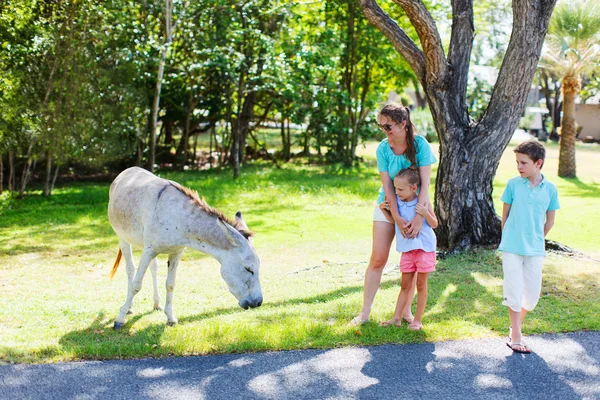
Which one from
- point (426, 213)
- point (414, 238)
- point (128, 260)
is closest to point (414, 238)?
point (414, 238)

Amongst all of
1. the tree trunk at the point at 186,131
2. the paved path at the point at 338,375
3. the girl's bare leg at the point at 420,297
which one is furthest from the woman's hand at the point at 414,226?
the tree trunk at the point at 186,131

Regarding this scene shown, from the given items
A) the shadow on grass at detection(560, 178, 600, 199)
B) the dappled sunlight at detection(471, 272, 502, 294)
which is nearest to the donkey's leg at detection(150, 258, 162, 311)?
the dappled sunlight at detection(471, 272, 502, 294)

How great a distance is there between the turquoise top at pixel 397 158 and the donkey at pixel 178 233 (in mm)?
1397

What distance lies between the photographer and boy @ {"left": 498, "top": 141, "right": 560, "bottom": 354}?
564 cm

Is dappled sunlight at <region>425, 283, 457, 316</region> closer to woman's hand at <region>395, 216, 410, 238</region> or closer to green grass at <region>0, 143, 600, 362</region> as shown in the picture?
green grass at <region>0, 143, 600, 362</region>

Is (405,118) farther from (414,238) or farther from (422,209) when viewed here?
(414,238)

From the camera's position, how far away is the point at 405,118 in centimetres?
585

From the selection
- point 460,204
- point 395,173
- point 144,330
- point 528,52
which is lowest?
point 144,330

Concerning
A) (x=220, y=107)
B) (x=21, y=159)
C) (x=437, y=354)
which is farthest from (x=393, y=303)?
(x=220, y=107)

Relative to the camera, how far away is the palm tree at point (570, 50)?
66.8ft

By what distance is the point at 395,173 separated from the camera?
6.06 metres

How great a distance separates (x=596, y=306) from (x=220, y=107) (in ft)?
52.5

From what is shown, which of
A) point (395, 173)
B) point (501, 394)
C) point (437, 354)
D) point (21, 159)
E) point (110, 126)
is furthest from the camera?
point (21, 159)

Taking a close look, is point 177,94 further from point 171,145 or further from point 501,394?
point 501,394
